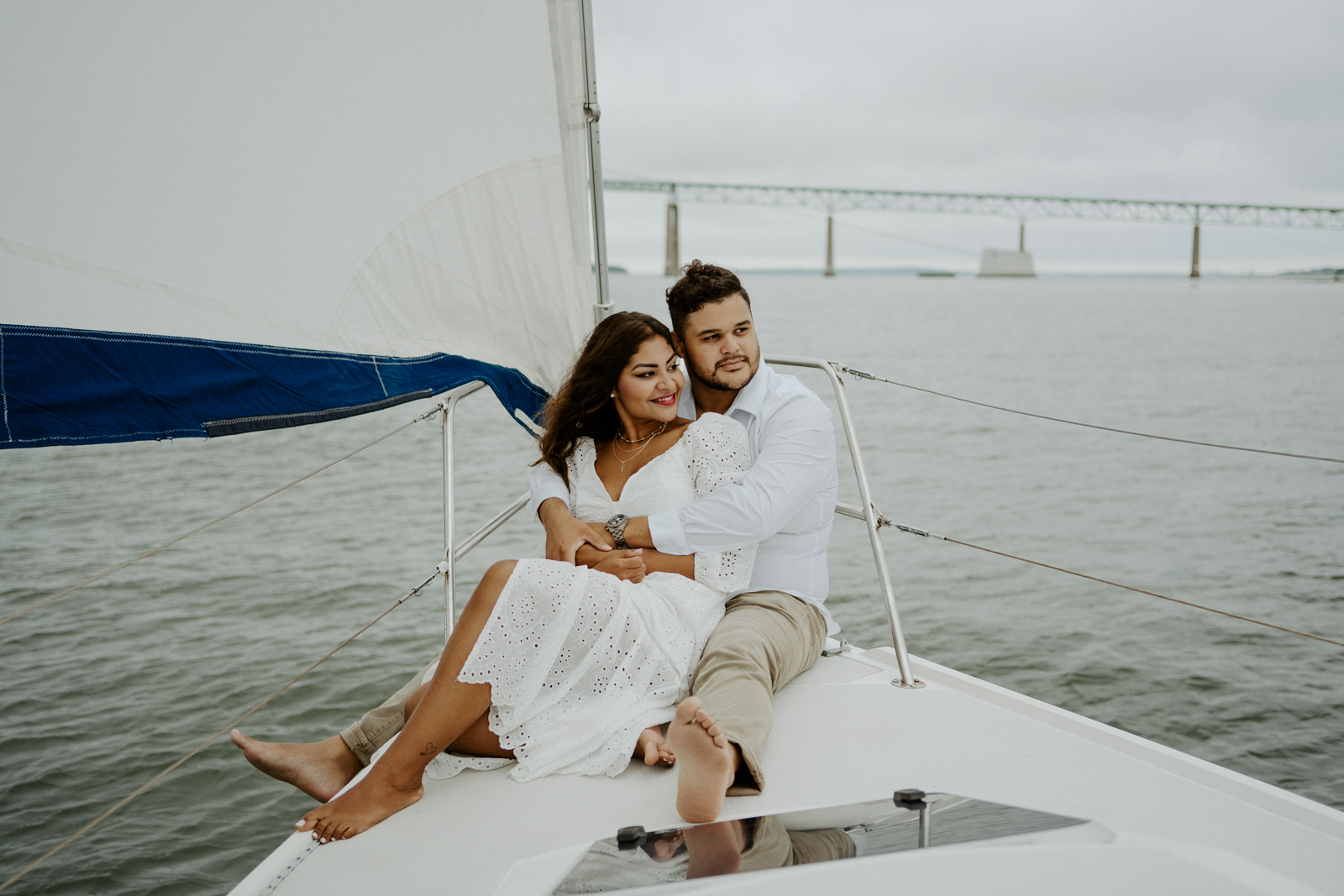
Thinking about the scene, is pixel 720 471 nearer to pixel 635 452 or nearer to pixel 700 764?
pixel 635 452

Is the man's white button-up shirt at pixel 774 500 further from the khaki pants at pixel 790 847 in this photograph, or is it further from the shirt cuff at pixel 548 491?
the khaki pants at pixel 790 847

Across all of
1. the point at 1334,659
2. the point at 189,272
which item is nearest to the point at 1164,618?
the point at 1334,659

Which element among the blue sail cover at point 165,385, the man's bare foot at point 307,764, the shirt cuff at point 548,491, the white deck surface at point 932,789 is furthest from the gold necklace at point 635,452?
the man's bare foot at point 307,764

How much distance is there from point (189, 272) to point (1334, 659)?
532cm

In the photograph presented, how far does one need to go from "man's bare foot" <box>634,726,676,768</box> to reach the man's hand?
1.43 feet

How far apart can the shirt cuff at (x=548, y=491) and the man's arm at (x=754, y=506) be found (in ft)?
0.98

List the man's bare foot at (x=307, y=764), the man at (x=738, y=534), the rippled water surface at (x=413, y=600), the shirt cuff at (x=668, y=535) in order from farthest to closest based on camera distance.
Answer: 1. the rippled water surface at (x=413, y=600)
2. the shirt cuff at (x=668, y=535)
3. the man's bare foot at (x=307, y=764)
4. the man at (x=738, y=534)

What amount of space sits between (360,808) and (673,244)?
158 feet

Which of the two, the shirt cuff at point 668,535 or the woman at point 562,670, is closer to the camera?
the woman at point 562,670

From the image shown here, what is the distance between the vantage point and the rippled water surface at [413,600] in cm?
349

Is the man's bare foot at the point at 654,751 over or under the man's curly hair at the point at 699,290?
under

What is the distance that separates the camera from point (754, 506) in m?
2.07

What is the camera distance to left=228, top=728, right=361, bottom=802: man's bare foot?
6.32ft

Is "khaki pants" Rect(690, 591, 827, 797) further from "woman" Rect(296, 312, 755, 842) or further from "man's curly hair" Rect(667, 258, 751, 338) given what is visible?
"man's curly hair" Rect(667, 258, 751, 338)
